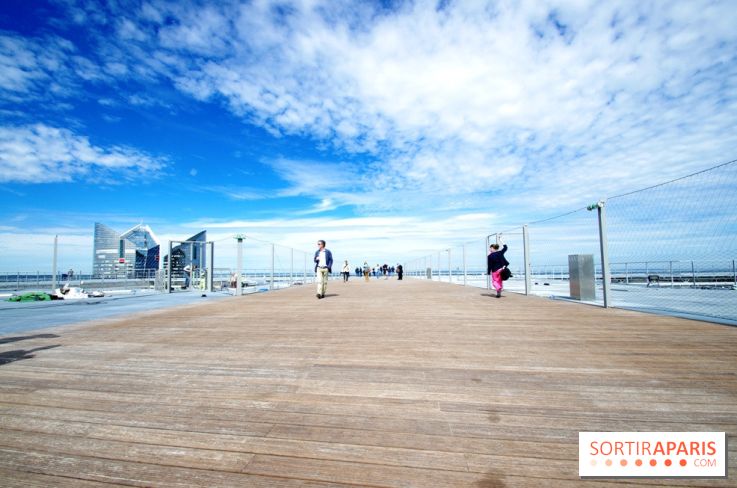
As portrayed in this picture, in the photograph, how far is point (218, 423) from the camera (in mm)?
1920

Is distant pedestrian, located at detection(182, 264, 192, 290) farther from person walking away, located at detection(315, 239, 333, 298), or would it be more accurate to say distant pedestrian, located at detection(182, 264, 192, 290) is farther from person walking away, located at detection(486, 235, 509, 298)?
person walking away, located at detection(486, 235, 509, 298)

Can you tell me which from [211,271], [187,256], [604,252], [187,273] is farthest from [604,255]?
[187,273]

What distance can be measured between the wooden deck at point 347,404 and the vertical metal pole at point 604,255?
2.20 meters

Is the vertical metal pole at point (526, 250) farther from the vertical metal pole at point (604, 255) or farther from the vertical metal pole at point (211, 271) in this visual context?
the vertical metal pole at point (211, 271)

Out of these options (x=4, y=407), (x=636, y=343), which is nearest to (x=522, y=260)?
(x=636, y=343)

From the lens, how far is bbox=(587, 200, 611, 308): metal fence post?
646 cm

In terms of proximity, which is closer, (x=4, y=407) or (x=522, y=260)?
(x=4, y=407)

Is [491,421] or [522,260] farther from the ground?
[522,260]

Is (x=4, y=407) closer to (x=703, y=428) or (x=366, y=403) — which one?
(x=366, y=403)

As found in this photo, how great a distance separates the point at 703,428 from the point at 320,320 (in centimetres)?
459

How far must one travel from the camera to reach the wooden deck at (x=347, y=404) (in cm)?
147

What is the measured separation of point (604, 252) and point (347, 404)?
258 inches

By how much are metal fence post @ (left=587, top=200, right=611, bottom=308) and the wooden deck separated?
220cm

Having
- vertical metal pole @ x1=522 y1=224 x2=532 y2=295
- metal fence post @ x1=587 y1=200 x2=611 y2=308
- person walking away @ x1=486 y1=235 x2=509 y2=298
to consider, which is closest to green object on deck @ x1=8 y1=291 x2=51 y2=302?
person walking away @ x1=486 y1=235 x2=509 y2=298
